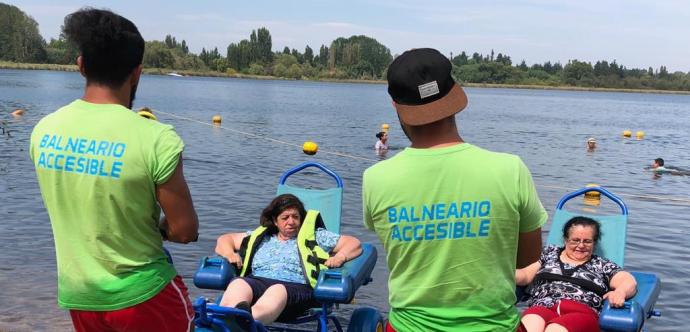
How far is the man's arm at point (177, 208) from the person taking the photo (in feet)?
7.72

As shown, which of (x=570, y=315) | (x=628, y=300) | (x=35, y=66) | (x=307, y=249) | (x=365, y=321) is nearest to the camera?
(x=570, y=315)

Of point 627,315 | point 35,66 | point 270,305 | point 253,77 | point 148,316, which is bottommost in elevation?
point 253,77

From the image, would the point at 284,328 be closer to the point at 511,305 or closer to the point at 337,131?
the point at 511,305

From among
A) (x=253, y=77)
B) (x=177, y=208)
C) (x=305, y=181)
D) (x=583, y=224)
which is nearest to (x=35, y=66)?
(x=253, y=77)

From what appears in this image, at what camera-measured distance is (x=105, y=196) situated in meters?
2.33

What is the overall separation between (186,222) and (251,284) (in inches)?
108

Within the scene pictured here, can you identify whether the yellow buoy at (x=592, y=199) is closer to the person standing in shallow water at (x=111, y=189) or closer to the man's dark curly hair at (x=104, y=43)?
the person standing in shallow water at (x=111, y=189)

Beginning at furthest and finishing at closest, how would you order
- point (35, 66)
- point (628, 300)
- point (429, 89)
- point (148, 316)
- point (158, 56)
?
point (158, 56) → point (35, 66) → point (628, 300) → point (148, 316) → point (429, 89)

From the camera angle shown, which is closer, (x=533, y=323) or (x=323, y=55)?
(x=533, y=323)

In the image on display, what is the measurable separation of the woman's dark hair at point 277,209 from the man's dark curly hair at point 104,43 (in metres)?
3.16

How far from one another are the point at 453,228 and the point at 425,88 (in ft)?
1.48

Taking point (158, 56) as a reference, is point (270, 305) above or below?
above

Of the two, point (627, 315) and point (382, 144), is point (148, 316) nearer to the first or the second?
point (627, 315)

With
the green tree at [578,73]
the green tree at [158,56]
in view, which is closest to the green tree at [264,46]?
the green tree at [158,56]
